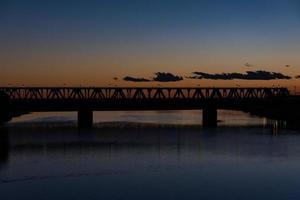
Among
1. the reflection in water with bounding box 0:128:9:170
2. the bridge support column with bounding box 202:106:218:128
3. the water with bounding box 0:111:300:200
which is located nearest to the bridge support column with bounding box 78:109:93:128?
the bridge support column with bounding box 202:106:218:128

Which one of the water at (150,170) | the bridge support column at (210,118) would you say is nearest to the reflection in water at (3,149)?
the water at (150,170)

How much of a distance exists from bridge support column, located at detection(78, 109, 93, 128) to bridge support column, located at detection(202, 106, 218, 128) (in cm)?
2708

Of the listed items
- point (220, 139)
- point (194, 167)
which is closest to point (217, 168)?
point (194, 167)

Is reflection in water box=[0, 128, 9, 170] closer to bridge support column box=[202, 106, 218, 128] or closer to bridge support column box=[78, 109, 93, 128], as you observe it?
bridge support column box=[78, 109, 93, 128]

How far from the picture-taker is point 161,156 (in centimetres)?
6512

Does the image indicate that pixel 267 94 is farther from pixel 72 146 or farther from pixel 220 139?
pixel 72 146

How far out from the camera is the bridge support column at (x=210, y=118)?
431 feet

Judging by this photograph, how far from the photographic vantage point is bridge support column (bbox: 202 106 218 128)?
431 feet

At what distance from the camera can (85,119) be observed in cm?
13062

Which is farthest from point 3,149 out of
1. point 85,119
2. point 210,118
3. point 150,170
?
point 210,118

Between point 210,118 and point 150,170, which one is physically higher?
point 150,170

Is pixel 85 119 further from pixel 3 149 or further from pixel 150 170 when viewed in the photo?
pixel 150 170

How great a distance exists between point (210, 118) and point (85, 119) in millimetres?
30145

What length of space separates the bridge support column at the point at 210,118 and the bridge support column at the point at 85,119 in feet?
88.8
